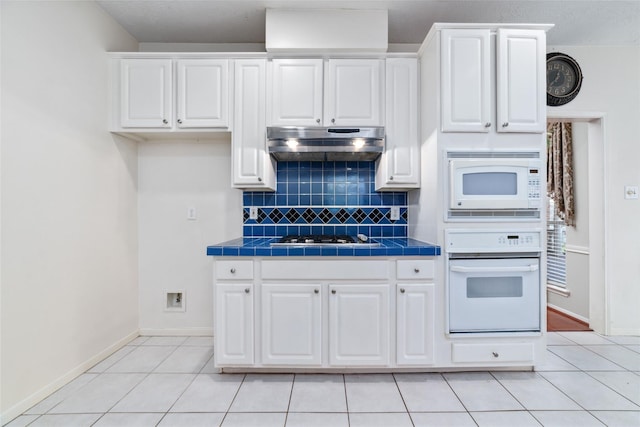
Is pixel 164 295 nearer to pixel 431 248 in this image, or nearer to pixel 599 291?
pixel 431 248

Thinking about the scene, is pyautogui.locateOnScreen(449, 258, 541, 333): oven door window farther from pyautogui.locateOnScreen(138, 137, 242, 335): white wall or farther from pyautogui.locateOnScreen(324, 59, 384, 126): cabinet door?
pyautogui.locateOnScreen(138, 137, 242, 335): white wall

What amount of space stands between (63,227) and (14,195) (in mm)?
371

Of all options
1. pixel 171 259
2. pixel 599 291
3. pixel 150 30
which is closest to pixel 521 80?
pixel 599 291

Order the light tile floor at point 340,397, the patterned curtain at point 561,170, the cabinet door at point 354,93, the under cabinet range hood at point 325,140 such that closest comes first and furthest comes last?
the light tile floor at point 340,397
the under cabinet range hood at point 325,140
the cabinet door at point 354,93
the patterned curtain at point 561,170

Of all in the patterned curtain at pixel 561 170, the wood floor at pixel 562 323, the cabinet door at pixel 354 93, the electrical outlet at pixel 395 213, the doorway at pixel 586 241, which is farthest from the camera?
the patterned curtain at pixel 561 170

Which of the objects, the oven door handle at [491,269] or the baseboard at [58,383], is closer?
the baseboard at [58,383]

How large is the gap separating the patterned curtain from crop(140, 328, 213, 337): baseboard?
3963 mm

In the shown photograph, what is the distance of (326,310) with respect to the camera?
2000 millimetres

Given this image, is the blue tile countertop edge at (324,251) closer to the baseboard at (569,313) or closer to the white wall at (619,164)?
the white wall at (619,164)

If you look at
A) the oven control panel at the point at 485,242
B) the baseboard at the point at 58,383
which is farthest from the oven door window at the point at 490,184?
the baseboard at the point at 58,383

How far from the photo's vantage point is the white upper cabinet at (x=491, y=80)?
200cm

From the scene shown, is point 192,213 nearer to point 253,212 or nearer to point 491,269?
point 253,212

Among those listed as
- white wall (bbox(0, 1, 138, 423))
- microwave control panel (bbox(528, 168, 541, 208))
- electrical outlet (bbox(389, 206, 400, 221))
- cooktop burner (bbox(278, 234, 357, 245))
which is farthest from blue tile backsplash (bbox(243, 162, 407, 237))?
white wall (bbox(0, 1, 138, 423))

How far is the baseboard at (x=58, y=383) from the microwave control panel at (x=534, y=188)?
→ 3.25 metres
